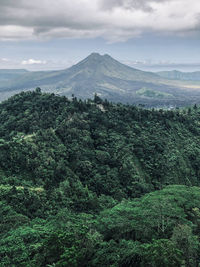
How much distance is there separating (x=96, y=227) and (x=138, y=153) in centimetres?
3701

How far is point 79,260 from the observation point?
24438mm

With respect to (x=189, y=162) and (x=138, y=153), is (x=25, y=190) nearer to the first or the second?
(x=138, y=153)

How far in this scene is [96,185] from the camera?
54844mm

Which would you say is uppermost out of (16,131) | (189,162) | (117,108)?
(117,108)

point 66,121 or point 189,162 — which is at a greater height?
point 66,121

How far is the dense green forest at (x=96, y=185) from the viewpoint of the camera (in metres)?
26.9

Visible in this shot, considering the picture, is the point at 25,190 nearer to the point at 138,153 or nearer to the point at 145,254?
the point at 145,254

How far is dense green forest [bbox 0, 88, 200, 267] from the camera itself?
2686cm

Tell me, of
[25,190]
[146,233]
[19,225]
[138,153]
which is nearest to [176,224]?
[146,233]

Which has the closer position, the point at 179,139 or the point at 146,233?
the point at 146,233

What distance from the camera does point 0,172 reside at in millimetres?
47531

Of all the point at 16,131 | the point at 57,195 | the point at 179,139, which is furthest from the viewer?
the point at 179,139

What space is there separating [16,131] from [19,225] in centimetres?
3809

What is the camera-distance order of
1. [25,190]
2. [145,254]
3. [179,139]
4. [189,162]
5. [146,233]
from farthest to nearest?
[179,139], [189,162], [25,190], [146,233], [145,254]
